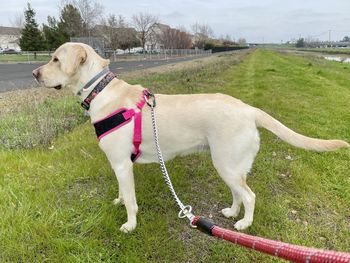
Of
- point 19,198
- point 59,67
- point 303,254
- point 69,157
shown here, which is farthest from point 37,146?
point 303,254

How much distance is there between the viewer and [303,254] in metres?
1.74

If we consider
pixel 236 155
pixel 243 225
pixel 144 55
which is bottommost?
pixel 243 225

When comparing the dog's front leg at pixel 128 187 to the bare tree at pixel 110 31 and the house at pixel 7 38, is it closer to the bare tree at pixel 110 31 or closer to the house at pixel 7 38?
the bare tree at pixel 110 31

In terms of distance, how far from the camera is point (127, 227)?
11.7ft

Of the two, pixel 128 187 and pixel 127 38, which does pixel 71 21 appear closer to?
pixel 127 38

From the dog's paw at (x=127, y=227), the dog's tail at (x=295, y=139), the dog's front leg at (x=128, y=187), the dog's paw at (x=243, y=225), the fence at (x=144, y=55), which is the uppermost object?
the fence at (x=144, y=55)

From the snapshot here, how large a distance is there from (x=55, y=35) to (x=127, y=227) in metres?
56.7

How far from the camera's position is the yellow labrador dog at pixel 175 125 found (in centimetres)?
332

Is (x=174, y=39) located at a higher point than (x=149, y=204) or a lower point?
higher

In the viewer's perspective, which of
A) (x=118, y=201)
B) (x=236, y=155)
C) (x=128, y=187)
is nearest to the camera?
(x=236, y=155)

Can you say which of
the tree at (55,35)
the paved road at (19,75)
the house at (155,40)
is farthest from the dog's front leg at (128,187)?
the house at (155,40)

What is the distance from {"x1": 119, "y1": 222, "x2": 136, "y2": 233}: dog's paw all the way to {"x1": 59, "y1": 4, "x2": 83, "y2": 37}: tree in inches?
1964

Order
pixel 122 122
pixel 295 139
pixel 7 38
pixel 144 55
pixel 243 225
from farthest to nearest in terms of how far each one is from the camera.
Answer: pixel 7 38, pixel 144 55, pixel 243 225, pixel 122 122, pixel 295 139

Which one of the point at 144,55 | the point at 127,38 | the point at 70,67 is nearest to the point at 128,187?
the point at 70,67
